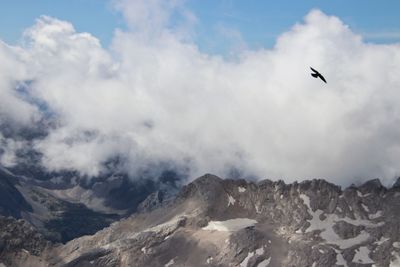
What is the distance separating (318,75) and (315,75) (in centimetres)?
426

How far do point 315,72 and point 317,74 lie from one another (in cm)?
125

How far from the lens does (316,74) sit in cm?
15338

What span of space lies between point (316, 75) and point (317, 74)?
2.88 meters

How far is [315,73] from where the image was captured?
15388cm

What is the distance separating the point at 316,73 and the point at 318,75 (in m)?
1.02

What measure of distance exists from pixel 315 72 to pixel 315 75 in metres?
2.93

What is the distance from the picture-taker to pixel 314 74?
15550cm

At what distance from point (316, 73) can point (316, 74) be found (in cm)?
102

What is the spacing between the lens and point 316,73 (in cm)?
15238

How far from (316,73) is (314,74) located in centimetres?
313

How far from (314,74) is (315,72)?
2.64 metres

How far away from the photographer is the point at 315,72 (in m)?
153

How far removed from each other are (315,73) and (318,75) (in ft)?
8.06
